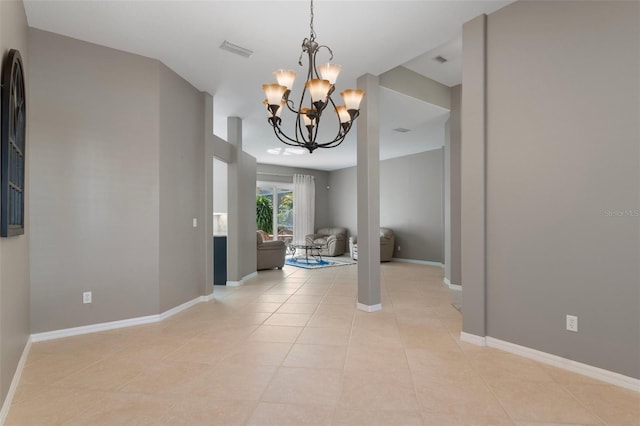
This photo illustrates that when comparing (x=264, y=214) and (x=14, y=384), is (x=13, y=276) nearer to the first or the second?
(x=14, y=384)

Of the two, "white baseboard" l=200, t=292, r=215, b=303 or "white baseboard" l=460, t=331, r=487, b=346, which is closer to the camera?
Result: "white baseboard" l=460, t=331, r=487, b=346

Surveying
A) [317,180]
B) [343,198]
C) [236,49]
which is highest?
[236,49]

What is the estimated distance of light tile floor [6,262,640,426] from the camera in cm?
196

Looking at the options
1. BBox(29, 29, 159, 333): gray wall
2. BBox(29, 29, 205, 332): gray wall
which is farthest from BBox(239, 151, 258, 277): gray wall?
BBox(29, 29, 159, 333): gray wall

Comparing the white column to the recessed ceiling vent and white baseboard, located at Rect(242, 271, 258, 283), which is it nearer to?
the recessed ceiling vent

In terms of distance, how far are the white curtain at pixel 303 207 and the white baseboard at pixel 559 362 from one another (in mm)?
→ 8124

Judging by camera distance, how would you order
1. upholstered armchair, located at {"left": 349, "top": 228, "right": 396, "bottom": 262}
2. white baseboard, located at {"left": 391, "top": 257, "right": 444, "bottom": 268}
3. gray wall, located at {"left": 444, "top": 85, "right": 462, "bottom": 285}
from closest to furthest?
gray wall, located at {"left": 444, "top": 85, "right": 462, "bottom": 285}, white baseboard, located at {"left": 391, "top": 257, "right": 444, "bottom": 268}, upholstered armchair, located at {"left": 349, "top": 228, "right": 396, "bottom": 262}

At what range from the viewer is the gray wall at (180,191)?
397 centimetres

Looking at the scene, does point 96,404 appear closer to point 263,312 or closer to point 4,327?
point 4,327

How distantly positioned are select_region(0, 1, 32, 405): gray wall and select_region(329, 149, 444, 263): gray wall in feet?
24.9

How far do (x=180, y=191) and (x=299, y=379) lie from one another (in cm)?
288

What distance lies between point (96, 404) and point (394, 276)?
547 centimetres

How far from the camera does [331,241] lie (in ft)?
32.8

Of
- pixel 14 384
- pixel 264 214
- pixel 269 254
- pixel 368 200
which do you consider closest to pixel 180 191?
pixel 368 200
